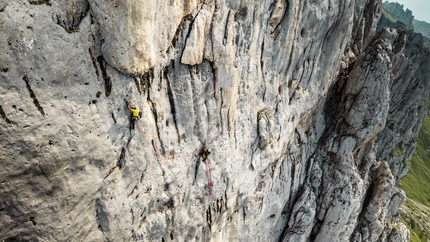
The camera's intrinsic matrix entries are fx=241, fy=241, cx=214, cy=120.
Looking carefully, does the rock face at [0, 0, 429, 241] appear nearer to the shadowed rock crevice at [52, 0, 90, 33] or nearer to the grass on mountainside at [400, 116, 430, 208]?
the shadowed rock crevice at [52, 0, 90, 33]

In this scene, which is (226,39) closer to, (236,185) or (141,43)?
(141,43)

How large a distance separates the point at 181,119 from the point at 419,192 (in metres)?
166

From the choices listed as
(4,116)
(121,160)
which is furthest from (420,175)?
(4,116)

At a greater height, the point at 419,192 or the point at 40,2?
the point at 40,2

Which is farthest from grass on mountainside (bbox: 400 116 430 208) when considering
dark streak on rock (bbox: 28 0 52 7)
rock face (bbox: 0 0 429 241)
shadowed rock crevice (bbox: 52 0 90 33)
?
dark streak on rock (bbox: 28 0 52 7)

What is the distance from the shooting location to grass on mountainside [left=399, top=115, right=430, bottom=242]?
10475 cm

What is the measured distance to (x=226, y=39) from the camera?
17938 millimetres

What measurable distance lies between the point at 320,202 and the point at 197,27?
3108cm

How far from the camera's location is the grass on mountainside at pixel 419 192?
105m

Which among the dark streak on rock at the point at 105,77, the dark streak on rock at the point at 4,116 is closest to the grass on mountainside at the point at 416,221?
the dark streak on rock at the point at 105,77

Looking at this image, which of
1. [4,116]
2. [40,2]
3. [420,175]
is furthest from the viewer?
[420,175]

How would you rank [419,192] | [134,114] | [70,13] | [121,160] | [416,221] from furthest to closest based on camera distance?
1. [419,192]
2. [416,221]
3. [121,160]
4. [134,114]
5. [70,13]

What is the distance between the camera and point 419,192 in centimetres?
13150

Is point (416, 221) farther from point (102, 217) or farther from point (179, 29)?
point (179, 29)
